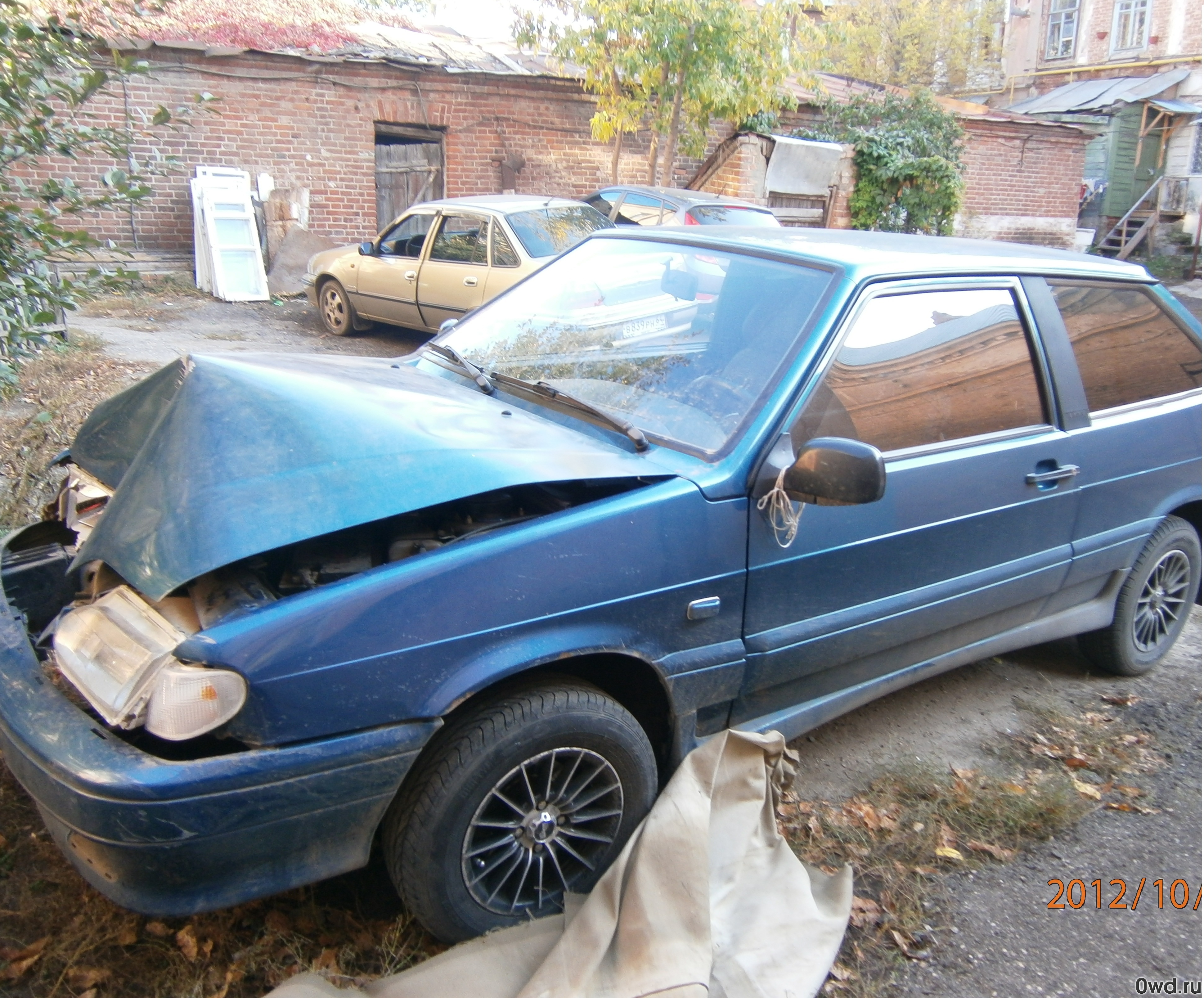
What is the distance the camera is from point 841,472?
241 centimetres

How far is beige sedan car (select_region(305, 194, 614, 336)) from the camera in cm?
888

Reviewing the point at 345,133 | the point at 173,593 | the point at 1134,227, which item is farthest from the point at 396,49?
the point at 1134,227

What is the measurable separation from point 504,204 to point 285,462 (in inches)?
291

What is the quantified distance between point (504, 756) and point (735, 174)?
14.4 meters

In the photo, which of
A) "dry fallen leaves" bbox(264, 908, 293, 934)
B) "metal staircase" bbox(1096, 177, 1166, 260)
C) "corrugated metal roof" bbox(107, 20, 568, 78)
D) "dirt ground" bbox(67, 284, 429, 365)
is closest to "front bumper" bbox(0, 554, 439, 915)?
"dry fallen leaves" bbox(264, 908, 293, 934)

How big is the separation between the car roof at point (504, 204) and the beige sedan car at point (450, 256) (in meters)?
Result: 0.01

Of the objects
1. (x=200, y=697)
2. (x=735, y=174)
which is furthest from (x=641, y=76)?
(x=200, y=697)

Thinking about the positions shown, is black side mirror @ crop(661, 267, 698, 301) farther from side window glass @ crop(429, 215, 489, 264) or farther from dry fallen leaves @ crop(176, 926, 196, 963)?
side window glass @ crop(429, 215, 489, 264)

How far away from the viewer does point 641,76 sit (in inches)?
483

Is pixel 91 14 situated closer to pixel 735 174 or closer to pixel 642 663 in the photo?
pixel 642 663

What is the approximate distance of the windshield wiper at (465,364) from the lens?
10.3 feet

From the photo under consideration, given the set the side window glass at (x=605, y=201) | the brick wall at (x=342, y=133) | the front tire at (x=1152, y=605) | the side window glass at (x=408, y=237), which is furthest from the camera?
the brick wall at (x=342, y=133)

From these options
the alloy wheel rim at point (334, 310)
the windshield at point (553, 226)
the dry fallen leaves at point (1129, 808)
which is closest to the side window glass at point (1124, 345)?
the dry fallen leaves at point (1129, 808)
